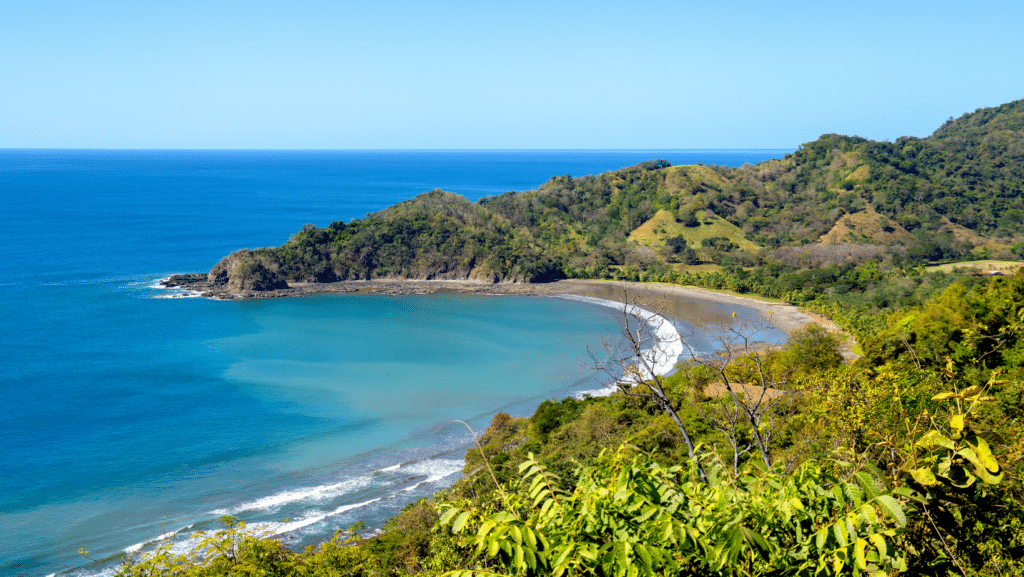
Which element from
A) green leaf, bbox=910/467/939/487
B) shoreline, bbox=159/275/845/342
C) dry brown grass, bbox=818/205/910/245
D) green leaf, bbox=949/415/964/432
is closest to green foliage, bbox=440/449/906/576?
green leaf, bbox=910/467/939/487

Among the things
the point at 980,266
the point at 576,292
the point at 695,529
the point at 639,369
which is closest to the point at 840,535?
the point at 695,529

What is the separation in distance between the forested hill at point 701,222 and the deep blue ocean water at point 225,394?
7.86 m

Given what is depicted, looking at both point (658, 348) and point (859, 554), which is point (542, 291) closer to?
point (658, 348)

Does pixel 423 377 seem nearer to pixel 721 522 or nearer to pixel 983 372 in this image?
pixel 983 372

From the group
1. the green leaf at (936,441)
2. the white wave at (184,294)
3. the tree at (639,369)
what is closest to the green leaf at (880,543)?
the green leaf at (936,441)

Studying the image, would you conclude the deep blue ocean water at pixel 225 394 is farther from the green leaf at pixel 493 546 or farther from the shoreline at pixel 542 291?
the green leaf at pixel 493 546

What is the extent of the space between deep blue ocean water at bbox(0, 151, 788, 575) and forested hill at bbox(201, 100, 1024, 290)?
310 inches

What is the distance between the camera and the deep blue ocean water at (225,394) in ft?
73.8

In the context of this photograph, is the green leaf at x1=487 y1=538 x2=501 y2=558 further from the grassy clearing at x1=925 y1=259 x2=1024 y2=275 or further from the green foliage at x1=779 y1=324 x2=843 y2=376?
the grassy clearing at x1=925 y1=259 x2=1024 y2=275

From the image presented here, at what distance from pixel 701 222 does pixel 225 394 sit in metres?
66.9

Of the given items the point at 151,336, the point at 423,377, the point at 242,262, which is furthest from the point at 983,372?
the point at 242,262

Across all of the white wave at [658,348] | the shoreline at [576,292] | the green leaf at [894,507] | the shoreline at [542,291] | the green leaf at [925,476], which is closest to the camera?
the green leaf at [894,507]

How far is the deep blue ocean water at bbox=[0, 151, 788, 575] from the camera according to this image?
22484 millimetres

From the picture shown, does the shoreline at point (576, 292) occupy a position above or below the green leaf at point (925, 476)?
below
